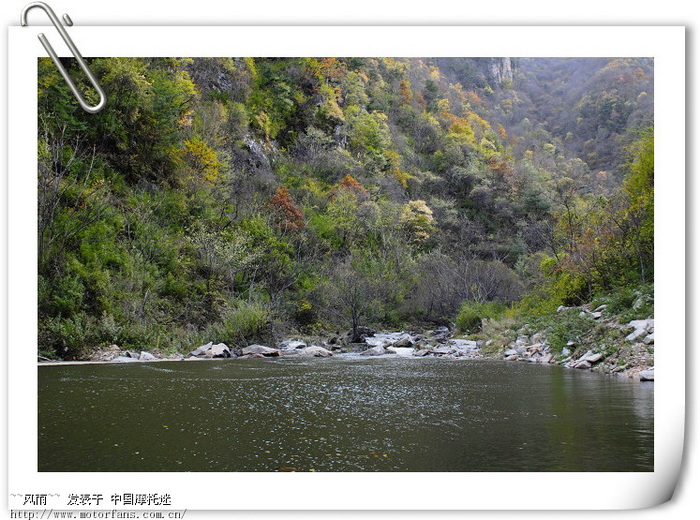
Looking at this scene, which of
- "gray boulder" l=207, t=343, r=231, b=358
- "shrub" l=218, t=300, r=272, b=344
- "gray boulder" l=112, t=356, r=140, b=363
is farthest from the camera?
"shrub" l=218, t=300, r=272, b=344

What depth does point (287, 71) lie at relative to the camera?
18703 millimetres

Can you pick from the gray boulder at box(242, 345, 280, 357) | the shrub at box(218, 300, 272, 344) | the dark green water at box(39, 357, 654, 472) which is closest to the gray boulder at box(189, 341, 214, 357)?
the shrub at box(218, 300, 272, 344)

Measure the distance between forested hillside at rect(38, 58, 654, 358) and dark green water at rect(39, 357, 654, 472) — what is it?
6.50 feet

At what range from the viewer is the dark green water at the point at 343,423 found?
3617 millimetres

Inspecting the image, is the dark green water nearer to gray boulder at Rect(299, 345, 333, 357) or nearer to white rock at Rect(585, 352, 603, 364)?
white rock at Rect(585, 352, 603, 364)

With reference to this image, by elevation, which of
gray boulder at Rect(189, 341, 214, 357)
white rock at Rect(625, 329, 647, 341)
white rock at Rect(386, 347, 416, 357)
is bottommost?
white rock at Rect(386, 347, 416, 357)

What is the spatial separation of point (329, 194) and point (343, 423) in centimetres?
1608

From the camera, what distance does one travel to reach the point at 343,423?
4.50 meters

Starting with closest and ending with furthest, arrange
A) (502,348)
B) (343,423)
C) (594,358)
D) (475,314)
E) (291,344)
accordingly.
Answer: (343,423), (594,358), (502,348), (291,344), (475,314)

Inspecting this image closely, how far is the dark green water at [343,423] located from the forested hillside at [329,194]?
1.98 meters

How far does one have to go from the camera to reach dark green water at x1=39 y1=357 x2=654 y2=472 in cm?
362

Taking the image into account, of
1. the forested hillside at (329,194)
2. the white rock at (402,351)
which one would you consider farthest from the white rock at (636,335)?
the white rock at (402,351)
